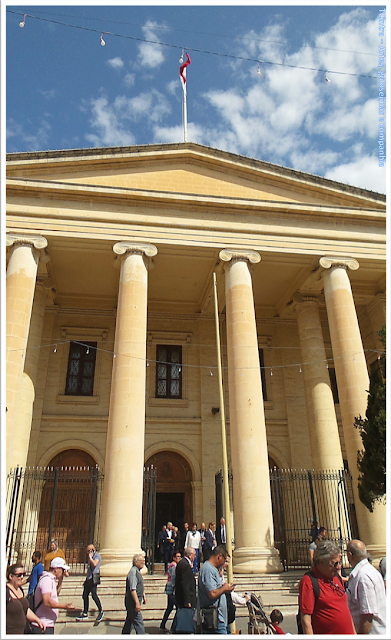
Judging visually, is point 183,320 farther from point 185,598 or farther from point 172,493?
point 185,598

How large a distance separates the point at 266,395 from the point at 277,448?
2346 mm

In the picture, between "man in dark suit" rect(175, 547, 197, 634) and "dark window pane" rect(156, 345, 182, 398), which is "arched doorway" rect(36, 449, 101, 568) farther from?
"man in dark suit" rect(175, 547, 197, 634)

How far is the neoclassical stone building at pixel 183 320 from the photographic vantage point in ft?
44.8

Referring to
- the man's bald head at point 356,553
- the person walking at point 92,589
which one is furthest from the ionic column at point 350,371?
the man's bald head at point 356,553

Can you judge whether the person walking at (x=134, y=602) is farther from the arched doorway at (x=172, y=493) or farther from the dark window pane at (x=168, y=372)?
the dark window pane at (x=168, y=372)

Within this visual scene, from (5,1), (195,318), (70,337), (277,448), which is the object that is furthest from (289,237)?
(5,1)

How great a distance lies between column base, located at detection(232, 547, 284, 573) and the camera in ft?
39.9

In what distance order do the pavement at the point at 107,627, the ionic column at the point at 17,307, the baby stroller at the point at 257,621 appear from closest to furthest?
the baby stroller at the point at 257,621 < the pavement at the point at 107,627 < the ionic column at the point at 17,307

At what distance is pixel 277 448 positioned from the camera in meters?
20.1

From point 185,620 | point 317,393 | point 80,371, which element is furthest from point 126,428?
point 317,393

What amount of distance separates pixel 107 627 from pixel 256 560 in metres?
4.61

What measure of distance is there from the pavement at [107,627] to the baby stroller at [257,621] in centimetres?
201

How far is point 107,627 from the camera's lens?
9.05 m

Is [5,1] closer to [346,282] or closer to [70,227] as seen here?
[70,227]
